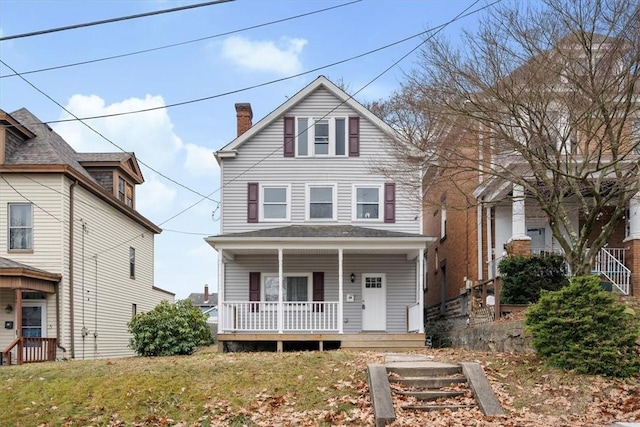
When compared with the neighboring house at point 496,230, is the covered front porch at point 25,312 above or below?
below

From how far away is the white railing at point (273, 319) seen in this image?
18.0 m

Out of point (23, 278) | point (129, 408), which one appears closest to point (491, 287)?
point (129, 408)

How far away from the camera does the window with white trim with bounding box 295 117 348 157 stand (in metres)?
20.3

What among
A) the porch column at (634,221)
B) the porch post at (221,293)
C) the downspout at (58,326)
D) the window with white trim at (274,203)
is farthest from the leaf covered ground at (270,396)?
the window with white trim at (274,203)

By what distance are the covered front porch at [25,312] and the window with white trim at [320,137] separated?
8.38 meters

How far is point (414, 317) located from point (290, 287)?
3.99 m

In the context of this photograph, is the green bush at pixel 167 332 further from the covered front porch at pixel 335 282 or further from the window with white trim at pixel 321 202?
the window with white trim at pixel 321 202

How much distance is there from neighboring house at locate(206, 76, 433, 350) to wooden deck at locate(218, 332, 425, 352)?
5.93ft

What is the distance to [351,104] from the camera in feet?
66.8

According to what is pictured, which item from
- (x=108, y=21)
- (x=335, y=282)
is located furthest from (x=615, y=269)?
(x=108, y=21)

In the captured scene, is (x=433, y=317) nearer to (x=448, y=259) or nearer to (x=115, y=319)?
(x=448, y=259)

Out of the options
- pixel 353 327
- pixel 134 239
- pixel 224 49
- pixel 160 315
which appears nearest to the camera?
pixel 224 49

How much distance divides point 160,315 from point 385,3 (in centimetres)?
965

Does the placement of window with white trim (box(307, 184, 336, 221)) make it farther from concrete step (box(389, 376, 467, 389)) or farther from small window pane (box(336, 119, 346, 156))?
concrete step (box(389, 376, 467, 389))
